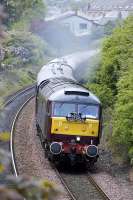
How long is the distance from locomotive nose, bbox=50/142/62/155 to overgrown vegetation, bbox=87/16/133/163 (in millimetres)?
1748

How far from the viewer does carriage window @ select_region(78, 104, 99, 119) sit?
51.8 feet

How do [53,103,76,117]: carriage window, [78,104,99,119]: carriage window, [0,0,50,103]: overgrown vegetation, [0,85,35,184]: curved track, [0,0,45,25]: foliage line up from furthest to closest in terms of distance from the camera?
[0,0,45,25]: foliage < [0,0,50,103]: overgrown vegetation < [0,85,35,184]: curved track < [78,104,99,119]: carriage window < [53,103,76,117]: carriage window

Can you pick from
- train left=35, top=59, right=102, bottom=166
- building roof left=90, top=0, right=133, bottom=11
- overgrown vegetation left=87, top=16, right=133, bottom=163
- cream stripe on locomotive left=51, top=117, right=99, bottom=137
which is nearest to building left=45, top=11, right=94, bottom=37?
building roof left=90, top=0, right=133, bottom=11

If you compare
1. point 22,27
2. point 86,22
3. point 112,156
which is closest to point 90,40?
point 86,22

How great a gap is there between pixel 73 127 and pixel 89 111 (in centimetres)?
68

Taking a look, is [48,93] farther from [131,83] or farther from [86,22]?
[86,22]

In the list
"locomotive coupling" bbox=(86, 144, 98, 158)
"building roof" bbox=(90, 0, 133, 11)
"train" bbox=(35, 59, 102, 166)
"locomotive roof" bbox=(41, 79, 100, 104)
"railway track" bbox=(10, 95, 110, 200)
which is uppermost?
"building roof" bbox=(90, 0, 133, 11)

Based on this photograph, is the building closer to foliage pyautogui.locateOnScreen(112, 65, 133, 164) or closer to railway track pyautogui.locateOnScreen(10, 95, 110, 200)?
foliage pyautogui.locateOnScreen(112, 65, 133, 164)

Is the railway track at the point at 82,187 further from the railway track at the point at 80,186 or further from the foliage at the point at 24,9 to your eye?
the foliage at the point at 24,9

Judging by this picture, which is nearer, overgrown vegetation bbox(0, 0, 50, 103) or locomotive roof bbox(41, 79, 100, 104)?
locomotive roof bbox(41, 79, 100, 104)

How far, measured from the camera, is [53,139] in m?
15.6

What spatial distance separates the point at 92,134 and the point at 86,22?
65.7m

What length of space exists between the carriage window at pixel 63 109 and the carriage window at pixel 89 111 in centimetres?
21

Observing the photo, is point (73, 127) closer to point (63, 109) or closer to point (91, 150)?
point (63, 109)
